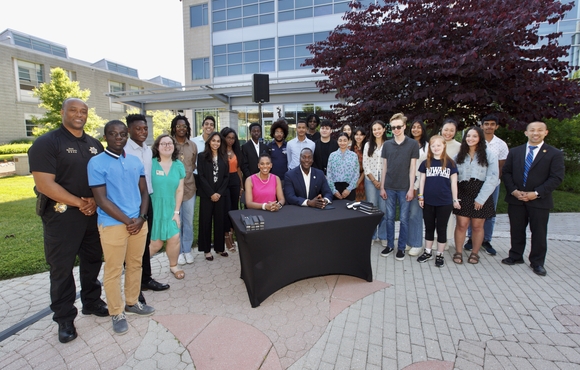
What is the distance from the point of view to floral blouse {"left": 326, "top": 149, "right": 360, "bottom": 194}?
4.84 m

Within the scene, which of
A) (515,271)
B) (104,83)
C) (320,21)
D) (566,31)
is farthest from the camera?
(104,83)

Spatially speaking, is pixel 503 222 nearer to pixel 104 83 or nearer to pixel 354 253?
pixel 354 253

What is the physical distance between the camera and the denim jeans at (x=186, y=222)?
4.33 metres

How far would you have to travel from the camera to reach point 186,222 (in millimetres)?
4387

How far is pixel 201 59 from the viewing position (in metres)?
26.3

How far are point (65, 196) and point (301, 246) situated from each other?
2.23 m

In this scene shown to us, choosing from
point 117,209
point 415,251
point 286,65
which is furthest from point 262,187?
point 286,65

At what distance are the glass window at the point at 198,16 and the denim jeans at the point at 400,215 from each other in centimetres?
2670

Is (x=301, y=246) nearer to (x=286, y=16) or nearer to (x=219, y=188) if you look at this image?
(x=219, y=188)

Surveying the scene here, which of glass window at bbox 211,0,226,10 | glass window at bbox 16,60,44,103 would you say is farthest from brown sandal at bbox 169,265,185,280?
glass window at bbox 16,60,44,103

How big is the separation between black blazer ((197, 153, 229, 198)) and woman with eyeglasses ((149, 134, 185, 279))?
551 mm

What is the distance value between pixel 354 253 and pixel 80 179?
294 cm

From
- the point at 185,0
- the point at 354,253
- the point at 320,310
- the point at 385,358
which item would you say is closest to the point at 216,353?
the point at 320,310

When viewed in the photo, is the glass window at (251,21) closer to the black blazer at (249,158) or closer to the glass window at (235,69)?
the glass window at (235,69)
